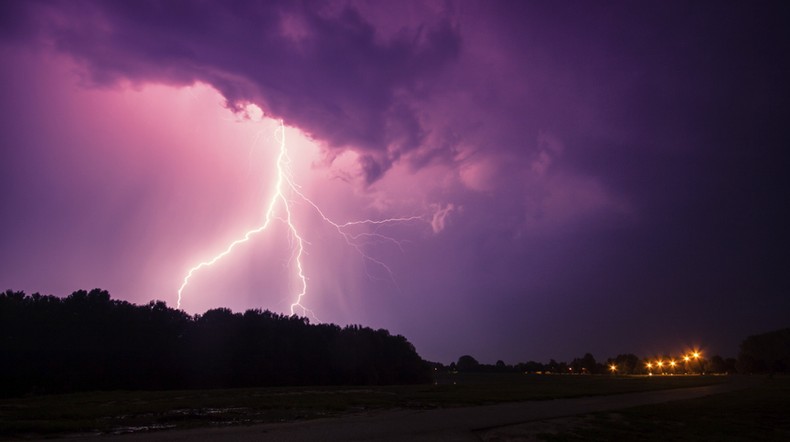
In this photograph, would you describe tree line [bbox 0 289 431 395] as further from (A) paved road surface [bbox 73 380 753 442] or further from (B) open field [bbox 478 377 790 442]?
(B) open field [bbox 478 377 790 442]

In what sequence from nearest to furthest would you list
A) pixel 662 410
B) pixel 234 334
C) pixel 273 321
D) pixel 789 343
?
pixel 662 410
pixel 234 334
pixel 273 321
pixel 789 343

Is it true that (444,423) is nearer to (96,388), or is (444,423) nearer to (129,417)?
(129,417)

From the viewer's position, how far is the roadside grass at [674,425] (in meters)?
14.0

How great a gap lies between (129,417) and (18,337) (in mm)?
47965

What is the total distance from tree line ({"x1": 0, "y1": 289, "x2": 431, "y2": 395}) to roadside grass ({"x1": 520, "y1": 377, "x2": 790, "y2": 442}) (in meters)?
49.0

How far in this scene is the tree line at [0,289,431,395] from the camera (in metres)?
50.2

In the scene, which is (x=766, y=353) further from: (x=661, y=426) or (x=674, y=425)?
(x=661, y=426)

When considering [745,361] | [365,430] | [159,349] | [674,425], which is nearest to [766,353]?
[745,361]

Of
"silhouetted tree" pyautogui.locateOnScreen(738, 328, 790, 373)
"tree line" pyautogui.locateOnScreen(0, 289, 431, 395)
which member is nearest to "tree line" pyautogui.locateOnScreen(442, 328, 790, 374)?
"silhouetted tree" pyautogui.locateOnScreen(738, 328, 790, 373)

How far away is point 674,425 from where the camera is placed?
1669 centimetres

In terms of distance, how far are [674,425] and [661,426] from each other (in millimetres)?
823

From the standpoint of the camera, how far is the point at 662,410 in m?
21.5

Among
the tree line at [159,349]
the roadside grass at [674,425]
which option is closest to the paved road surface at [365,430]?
the roadside grass at [674,425]

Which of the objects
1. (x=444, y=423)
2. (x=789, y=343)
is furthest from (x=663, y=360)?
(x=444, y=423)
